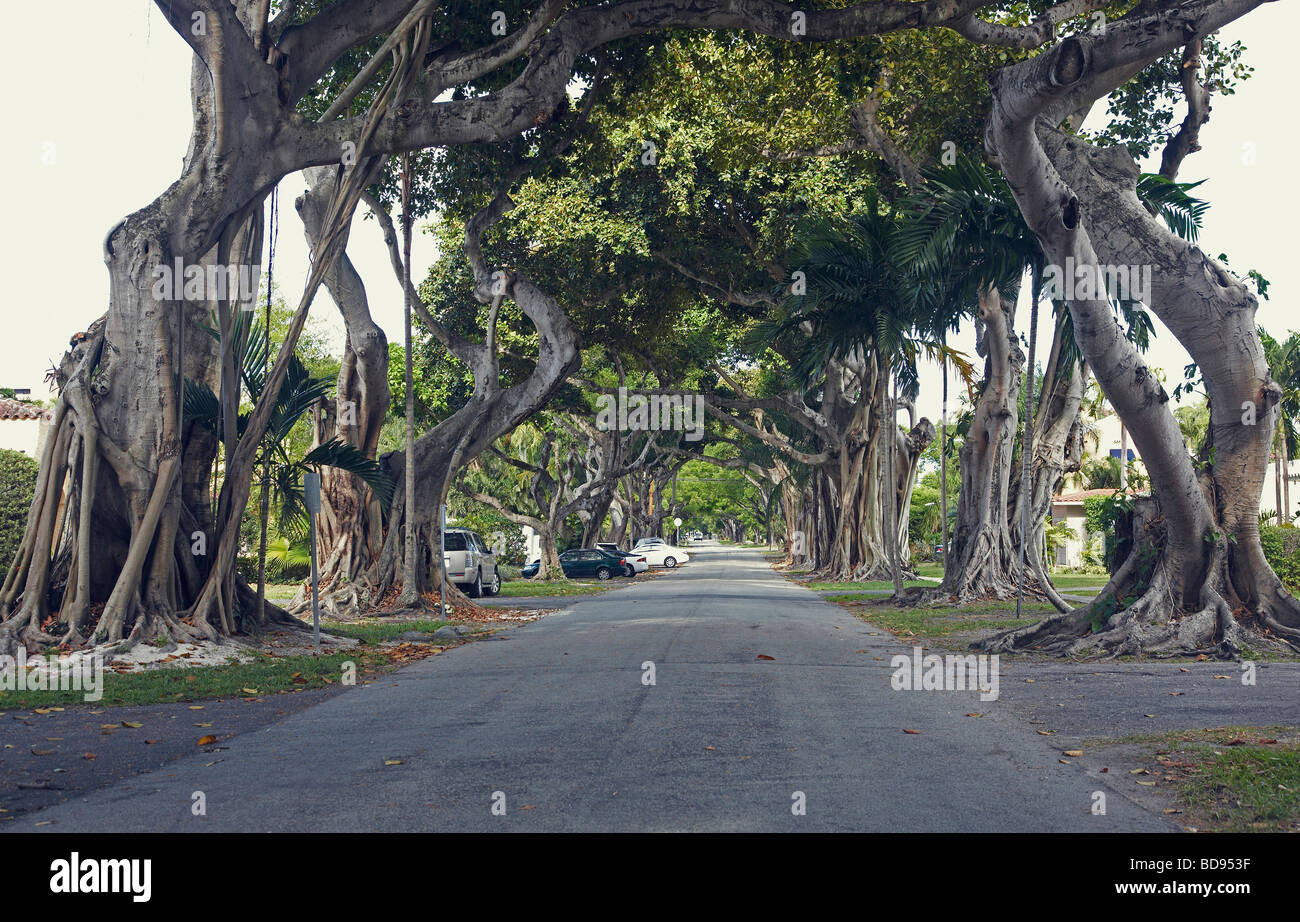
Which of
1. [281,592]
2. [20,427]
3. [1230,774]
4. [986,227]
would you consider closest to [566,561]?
[281,592]

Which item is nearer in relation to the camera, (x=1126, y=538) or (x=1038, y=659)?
(x=1038, y=659)

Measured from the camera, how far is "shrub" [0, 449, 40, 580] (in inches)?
1087

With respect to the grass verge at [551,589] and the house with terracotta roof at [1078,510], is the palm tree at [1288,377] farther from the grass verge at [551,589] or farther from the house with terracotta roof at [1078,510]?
the grass verge at [551,589]

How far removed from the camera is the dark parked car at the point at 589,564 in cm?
4744

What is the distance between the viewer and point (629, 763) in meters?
7.48

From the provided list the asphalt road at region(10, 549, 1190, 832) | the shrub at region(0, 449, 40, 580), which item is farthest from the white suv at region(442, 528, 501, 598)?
the asphalt road at region(10, 549, 1190, 832)

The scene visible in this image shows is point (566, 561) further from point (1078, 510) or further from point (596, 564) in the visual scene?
point (1078, 510)

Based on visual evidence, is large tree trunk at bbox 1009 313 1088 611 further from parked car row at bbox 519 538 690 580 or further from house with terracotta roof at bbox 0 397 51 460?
Result: house with terracotta roof at bbox 0 397 51 460

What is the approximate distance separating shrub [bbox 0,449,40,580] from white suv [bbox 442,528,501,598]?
9.75 m

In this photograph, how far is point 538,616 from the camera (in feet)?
79.2

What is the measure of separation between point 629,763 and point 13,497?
83.6 feet
